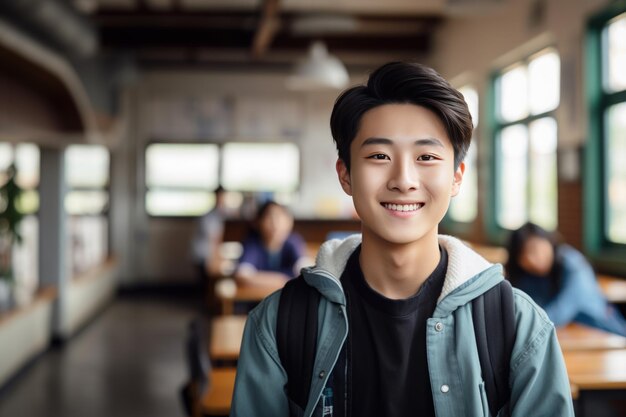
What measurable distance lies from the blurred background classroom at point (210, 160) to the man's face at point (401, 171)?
1.44 meters

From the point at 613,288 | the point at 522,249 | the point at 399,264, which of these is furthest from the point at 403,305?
the point at 613,288

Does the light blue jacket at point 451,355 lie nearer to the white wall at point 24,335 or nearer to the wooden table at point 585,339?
the wooden table at point 585,339

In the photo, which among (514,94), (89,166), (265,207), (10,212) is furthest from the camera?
(89,166)

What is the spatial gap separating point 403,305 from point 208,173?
28.9ft

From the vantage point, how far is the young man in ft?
3.48

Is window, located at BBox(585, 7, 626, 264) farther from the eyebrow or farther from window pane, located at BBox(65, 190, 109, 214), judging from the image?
window pane, located at BBox(65, 190, 109, 214)

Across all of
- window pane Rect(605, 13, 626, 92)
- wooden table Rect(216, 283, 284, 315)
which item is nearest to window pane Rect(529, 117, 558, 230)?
window pane Rect(605, 13, 626, 92)

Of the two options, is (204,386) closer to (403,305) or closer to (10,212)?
(403,305)

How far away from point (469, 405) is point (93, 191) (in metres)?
8.95

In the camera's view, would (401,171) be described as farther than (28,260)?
No

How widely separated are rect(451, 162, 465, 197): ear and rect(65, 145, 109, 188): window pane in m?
8.63

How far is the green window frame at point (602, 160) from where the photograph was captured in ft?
15.6

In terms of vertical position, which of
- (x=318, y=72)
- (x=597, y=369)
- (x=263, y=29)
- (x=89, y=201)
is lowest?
(x=597, y=369)

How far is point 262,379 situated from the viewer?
111 cm
